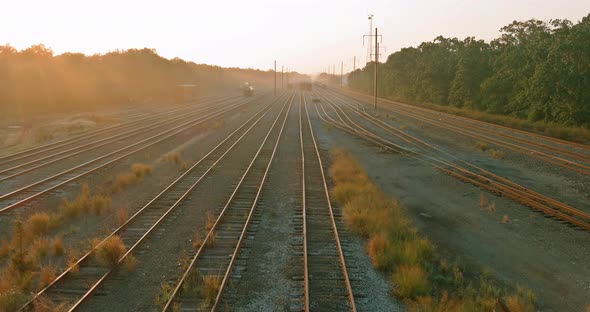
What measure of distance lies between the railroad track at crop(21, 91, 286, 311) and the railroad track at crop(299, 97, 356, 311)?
4091 mm

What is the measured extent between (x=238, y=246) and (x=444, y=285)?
4720 mm

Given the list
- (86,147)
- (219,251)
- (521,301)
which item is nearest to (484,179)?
(521,301)

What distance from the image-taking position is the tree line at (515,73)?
1150 inches

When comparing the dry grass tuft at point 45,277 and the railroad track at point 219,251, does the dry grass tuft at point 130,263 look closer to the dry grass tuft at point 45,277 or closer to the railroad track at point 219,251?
the railroad track at point 219,251

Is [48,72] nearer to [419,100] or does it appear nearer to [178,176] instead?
[178,176]

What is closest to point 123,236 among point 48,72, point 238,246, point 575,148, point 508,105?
point 238,246

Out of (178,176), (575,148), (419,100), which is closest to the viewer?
(178,176)

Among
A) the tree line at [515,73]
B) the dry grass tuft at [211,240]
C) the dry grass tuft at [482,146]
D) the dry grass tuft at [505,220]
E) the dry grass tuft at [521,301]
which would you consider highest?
the tree line at [515,73]

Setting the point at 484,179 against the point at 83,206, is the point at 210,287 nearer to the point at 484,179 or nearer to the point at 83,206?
the point at 83,206

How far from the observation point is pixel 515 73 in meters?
36.3

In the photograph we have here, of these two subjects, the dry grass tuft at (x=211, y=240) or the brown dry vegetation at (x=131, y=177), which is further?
the brown dry vegetation at (x=131, y=177)

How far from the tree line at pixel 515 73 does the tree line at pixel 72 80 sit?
41.9m

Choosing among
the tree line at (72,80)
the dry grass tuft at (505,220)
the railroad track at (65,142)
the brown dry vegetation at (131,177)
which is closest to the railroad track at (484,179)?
the dry grass tuft at (505,220)

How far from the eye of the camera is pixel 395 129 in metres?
34.1
